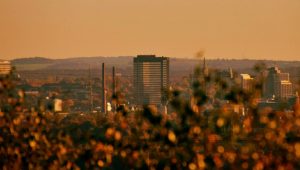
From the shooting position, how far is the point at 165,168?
16500 mm

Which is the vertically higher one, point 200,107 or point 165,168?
point 200,107

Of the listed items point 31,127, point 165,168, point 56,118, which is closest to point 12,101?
point 31,127

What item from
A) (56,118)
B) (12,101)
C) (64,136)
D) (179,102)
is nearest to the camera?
(179,102)

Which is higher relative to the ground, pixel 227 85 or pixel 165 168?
pixel 227 85

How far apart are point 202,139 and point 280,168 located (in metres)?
1.49

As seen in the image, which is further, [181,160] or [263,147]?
[181,160]

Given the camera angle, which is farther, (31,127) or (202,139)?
(31,127)

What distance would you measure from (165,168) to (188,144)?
728 millimetres

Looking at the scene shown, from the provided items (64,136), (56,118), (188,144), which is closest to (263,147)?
(188,144)

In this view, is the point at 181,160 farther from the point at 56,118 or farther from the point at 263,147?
the point at 56,118

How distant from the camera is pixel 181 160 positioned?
16438 mm

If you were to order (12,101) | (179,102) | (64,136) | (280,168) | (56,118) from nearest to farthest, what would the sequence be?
(280,168), (179,102), (64,136), (12,101), (56,118)

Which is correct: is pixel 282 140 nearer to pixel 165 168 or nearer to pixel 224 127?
pixel 224 127

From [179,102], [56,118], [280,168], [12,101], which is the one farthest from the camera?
[56,118]
